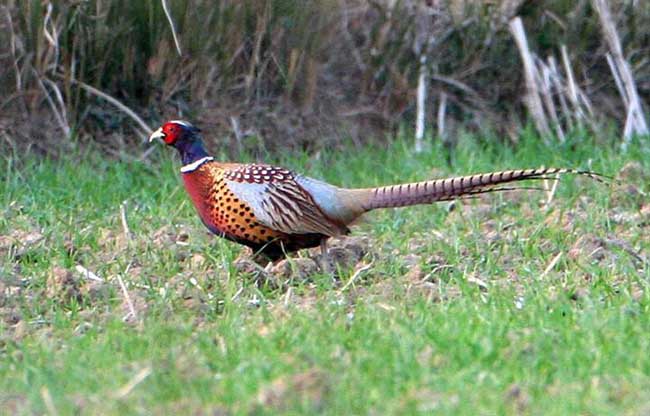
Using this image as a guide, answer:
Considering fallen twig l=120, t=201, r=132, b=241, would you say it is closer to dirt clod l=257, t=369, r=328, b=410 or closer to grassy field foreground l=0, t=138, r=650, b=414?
grassy field foreground l=0, t=138, r=650, b=414

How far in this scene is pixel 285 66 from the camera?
8711mm

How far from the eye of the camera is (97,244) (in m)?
6.15

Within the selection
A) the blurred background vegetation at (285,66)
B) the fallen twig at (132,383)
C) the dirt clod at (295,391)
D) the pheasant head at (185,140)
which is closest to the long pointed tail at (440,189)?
the pheasant head at (185,140)

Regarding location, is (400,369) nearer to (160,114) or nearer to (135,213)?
(135,213)

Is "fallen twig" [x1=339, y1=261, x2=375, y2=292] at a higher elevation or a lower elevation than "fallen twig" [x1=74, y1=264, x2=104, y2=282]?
lower

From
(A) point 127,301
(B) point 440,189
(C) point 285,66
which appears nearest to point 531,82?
(C) point 285,66

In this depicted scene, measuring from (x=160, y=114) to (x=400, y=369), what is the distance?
473cm

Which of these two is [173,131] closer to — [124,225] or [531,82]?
[124,225]

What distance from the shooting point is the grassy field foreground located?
3836mm

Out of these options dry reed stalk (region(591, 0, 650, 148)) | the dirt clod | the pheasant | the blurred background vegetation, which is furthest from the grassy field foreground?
dry reed stalk (region(591, 0, 650, 148))

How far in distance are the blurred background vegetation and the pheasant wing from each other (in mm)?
2567

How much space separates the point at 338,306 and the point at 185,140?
148 centimetres

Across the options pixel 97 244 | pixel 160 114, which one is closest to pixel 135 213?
pixel 97 244

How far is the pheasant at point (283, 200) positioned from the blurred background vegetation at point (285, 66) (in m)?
2.44
